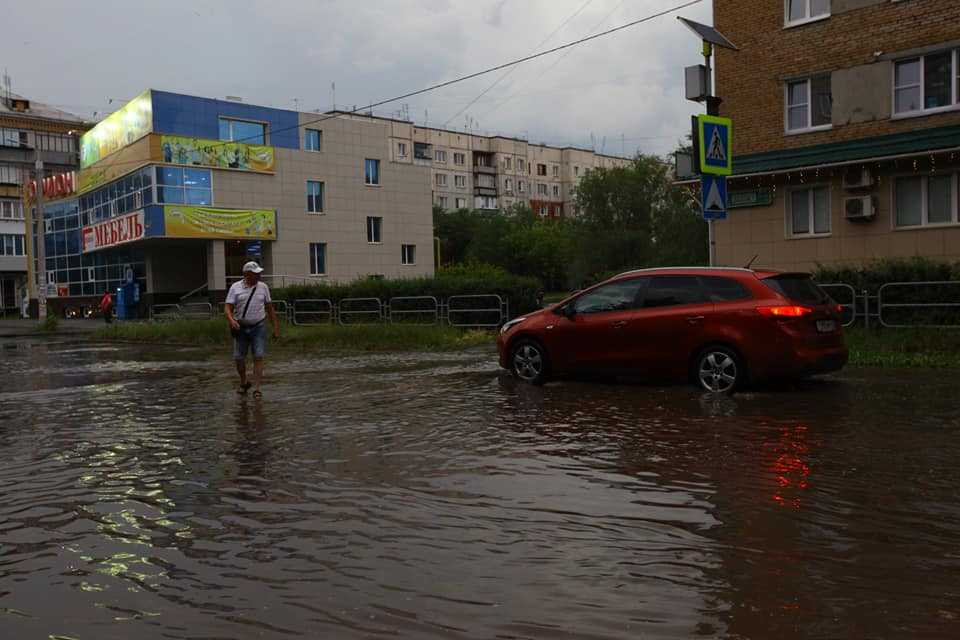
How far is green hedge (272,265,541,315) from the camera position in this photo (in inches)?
858

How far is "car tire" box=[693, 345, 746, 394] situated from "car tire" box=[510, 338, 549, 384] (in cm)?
224

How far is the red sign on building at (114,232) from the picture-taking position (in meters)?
40.6

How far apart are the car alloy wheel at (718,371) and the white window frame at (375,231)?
40.3m

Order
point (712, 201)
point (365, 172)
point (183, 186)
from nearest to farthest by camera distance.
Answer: point (712, 201), point (183, 186), point (365, 172)

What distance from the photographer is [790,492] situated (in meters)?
5.49

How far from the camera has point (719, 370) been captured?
33.0 ft

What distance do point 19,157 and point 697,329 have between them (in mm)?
83437

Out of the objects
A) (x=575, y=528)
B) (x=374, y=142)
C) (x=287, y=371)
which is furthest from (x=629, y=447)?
(x=374, y=142)

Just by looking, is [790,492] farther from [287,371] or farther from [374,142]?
[374,142]

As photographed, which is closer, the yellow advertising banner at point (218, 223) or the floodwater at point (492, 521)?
the floodwater at point (492, 521)

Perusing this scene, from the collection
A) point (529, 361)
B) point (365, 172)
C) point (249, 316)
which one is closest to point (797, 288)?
point (529, 361)

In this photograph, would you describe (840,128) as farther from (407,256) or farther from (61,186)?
(61,186)

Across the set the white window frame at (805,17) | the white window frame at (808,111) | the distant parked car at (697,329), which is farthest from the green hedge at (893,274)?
the white window frame at (805,17)

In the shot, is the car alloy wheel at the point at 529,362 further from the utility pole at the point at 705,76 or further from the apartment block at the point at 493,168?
the apartment block at the point at 493,168
